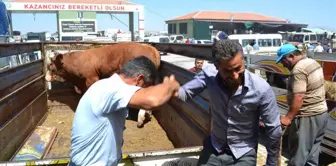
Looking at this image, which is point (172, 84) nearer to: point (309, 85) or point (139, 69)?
point (139, 69)

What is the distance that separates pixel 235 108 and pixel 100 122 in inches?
40.2

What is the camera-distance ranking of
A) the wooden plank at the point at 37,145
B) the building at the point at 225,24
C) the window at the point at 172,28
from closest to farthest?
the wooden plank at the point at 37,145 < the building at the point at 225,24 < the window at the point at 172,28

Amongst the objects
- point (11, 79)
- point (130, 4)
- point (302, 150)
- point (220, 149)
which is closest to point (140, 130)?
point (11, 79)

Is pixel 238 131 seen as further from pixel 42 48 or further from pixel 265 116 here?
pixel 42 48

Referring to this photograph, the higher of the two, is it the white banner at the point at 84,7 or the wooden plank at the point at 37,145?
the white banner at the point at 84,7

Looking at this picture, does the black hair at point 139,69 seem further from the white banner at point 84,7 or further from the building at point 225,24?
the building at point 225,24

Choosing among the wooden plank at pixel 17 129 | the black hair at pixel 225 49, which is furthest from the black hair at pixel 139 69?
the wooden plank at pixel 17 129

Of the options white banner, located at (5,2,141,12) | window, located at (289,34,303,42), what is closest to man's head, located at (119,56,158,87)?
white banner, located at (5,2,141,12)

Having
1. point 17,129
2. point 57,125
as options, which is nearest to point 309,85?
point 17,129

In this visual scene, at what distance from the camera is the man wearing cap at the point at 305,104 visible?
397 cm

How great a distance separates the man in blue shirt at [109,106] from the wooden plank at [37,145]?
7.58 ft

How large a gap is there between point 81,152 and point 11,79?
2.70m

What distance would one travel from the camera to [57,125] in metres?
5.70

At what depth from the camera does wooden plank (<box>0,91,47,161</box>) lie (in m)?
3.72
